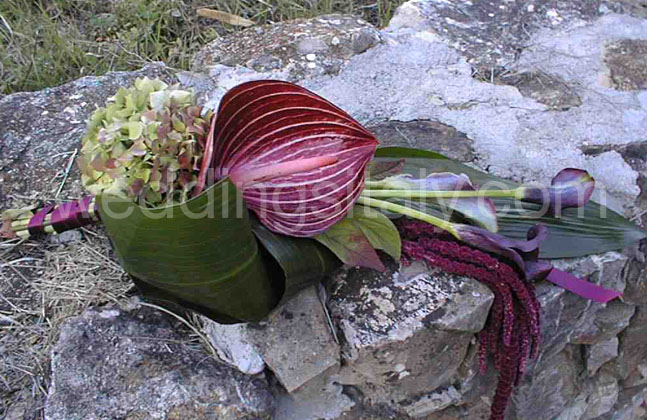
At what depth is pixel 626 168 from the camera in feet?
4.14

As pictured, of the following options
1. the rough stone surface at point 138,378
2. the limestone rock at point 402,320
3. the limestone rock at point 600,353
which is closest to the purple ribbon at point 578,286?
the limestone rock at point 402,320

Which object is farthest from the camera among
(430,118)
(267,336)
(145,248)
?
(430,118)

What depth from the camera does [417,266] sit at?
41.8 inches

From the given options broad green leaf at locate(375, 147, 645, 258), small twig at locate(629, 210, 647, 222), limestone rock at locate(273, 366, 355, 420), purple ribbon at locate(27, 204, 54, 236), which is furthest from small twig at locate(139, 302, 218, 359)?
small twig at locate(629, 210, 647, 222)

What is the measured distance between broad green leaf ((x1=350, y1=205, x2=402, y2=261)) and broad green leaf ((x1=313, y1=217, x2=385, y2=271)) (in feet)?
0.06

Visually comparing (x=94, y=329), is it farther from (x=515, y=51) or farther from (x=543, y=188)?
(x=515, y=51)

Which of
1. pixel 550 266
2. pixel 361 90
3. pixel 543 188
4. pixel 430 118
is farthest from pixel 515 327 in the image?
pixel 361 90

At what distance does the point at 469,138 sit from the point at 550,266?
0.33 m

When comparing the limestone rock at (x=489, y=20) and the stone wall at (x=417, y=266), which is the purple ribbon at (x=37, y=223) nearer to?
the stone wall at (x=417, y=266)

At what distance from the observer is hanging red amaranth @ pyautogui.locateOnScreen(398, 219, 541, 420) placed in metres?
1.03

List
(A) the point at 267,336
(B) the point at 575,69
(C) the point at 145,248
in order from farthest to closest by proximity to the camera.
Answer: (B) the point at 575,69, (A) the point at 267,336, (C) the point at 145,248

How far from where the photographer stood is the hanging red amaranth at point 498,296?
1025mm

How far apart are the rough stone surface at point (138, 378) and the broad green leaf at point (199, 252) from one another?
0.09 metres

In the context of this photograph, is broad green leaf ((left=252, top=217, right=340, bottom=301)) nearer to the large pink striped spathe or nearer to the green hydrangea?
the large pink striped spathe
